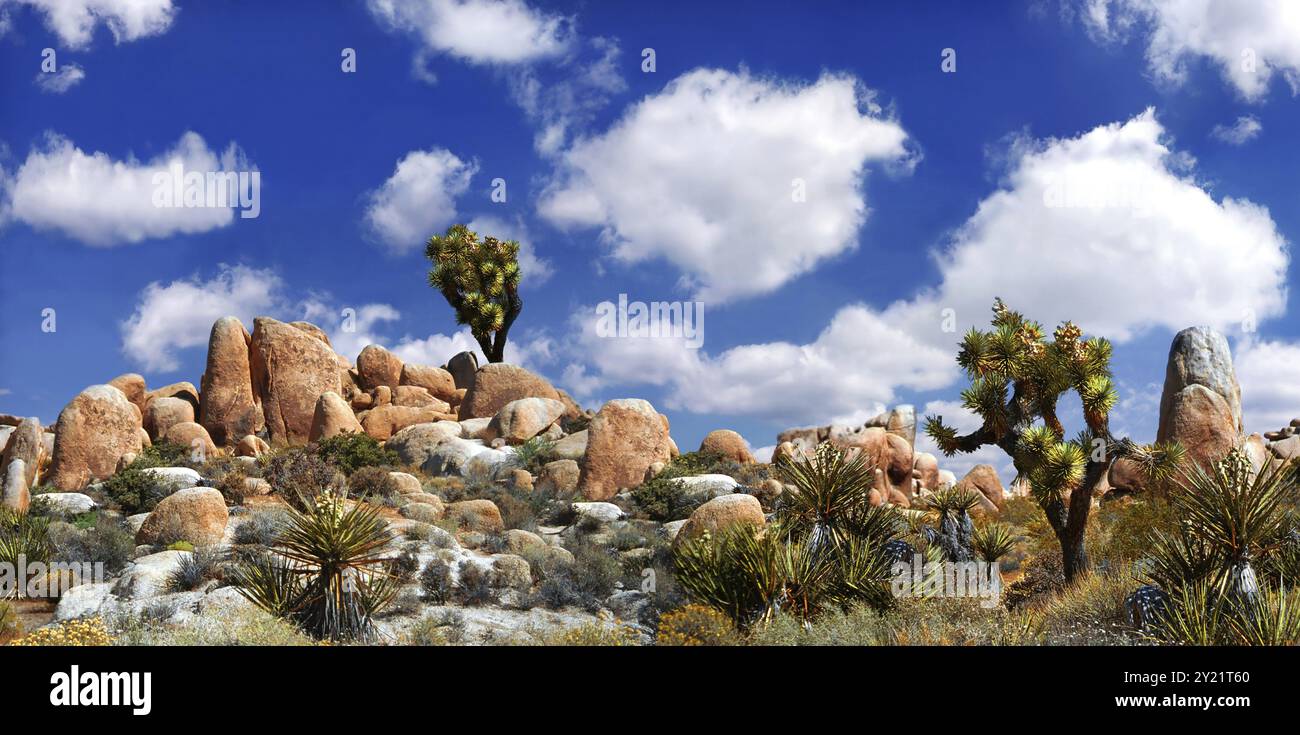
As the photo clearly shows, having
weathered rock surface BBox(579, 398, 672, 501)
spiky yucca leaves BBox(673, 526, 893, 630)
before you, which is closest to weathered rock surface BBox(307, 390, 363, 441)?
weathered rock surface BBox(579, 398, 672, 501)

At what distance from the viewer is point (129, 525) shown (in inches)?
739

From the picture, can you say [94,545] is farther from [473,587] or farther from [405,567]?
[473,587]

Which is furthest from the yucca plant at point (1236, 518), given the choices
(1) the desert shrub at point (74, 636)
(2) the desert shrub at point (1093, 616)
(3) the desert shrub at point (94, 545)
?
(3) the desert shrub at point (94, 545)

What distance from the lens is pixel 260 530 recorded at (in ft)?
54.2

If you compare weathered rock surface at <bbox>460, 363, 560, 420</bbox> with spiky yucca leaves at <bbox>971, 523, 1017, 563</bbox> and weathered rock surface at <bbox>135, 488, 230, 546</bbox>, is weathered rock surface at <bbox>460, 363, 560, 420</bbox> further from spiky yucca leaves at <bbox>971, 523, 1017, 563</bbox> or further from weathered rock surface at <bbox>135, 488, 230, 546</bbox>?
spiky yucca leaves at <bbox>971, 523, 1017, 563</bbox>

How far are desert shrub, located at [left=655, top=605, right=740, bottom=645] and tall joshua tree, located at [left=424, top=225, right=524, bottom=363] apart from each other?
1349 inches

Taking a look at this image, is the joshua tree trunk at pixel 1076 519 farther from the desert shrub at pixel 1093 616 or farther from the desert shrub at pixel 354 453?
A: the desert shrub at pixel 354 453

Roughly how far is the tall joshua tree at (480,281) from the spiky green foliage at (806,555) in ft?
106

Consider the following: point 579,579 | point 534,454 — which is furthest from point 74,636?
point 534,454

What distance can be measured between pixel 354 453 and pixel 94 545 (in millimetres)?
12570

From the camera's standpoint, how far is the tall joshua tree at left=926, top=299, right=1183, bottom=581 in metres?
15.7
